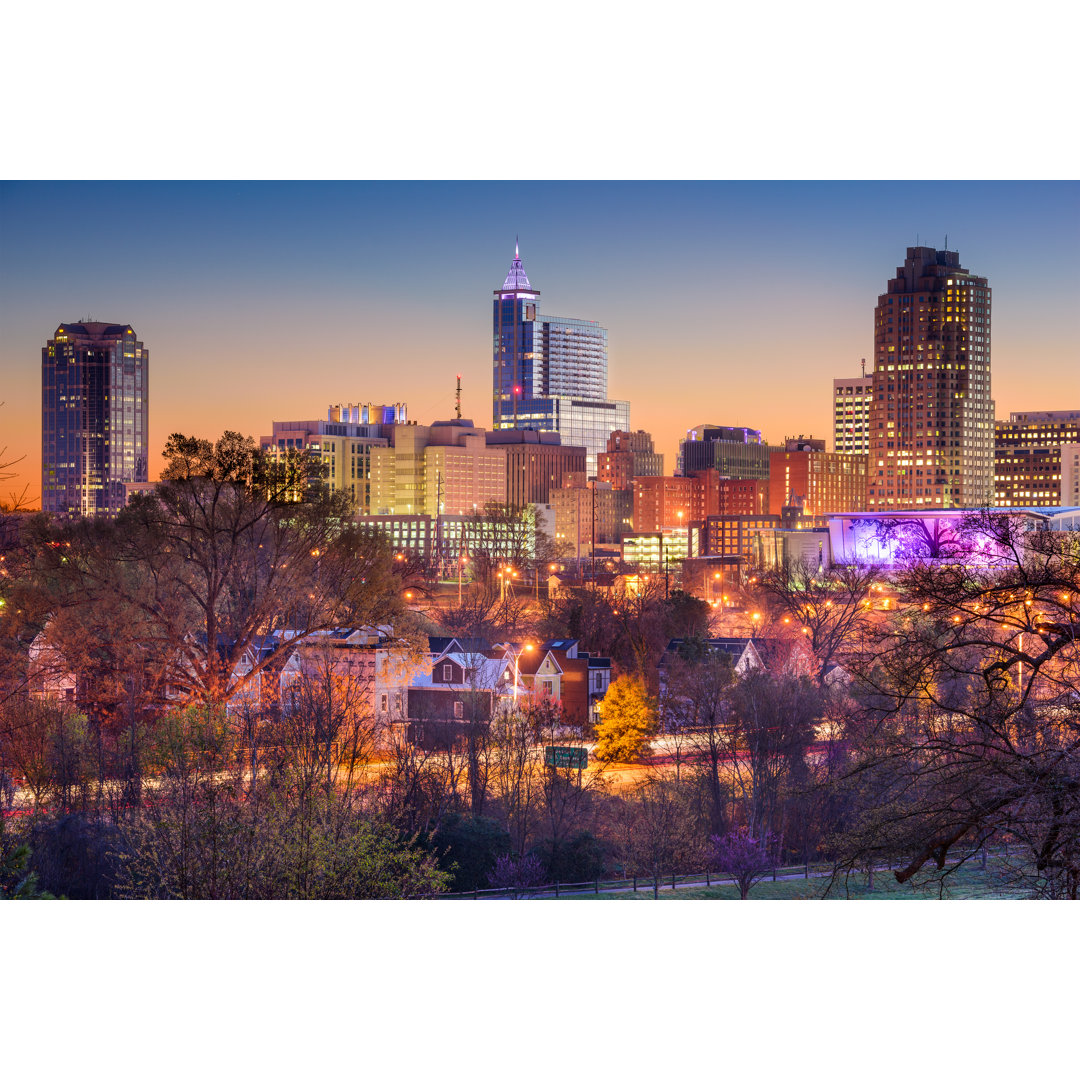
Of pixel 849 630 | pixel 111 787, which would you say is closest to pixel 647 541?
pixel 849 630

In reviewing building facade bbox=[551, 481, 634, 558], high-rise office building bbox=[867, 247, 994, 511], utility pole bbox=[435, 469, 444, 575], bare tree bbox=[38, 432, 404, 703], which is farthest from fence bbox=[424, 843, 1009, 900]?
high-rise office building bbox=[867, 247, 994, 511]

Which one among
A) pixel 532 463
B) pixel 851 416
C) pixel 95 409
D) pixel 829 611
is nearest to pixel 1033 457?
pixel 851 416

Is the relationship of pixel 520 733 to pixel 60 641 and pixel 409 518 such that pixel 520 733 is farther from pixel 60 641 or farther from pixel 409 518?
pixel 409 518

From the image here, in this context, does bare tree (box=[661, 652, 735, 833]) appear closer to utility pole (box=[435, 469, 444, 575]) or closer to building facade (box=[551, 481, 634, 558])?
utility pole (box=[435, 469, 444, 575])

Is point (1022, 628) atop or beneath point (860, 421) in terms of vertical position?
beneath

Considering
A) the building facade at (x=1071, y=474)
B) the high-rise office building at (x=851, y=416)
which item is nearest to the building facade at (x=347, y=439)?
the building facade at (x=1071, y=474)

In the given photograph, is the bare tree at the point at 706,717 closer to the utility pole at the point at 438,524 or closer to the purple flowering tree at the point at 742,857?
the purple flowering tree at the point at 742,857
